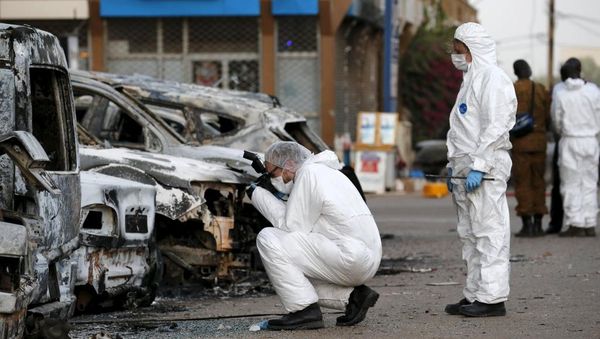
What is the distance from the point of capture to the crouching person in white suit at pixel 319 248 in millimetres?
9219

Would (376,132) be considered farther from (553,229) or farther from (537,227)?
(537,227)

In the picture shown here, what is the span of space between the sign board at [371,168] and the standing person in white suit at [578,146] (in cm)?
1105

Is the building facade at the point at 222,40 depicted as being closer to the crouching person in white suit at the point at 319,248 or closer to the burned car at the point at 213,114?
the burned car at the point at 213,114

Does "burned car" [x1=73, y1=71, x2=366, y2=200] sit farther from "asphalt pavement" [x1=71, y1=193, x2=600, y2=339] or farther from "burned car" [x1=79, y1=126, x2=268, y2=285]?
"asphalt pavement" [x1=71, y1=193, x2=600, y2=339]

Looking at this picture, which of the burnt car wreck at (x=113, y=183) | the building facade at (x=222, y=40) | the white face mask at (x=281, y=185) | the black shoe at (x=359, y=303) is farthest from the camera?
the building facade at (x=222, y=40)

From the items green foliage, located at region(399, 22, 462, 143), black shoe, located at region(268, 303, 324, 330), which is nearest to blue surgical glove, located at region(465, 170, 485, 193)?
black shoe, located at region(268, 303, 324, 330)

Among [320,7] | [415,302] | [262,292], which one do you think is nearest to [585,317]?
[415,302]

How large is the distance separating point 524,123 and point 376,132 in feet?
39.1

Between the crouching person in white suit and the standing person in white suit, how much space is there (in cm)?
835

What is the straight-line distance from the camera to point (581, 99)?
17250 mm

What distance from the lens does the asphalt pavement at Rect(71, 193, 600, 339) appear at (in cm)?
938

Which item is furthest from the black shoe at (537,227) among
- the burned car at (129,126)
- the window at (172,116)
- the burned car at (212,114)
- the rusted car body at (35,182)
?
the rusted car body at (35,182)

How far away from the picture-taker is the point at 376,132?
28.7 meters

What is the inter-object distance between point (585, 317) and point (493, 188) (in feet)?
3.50
